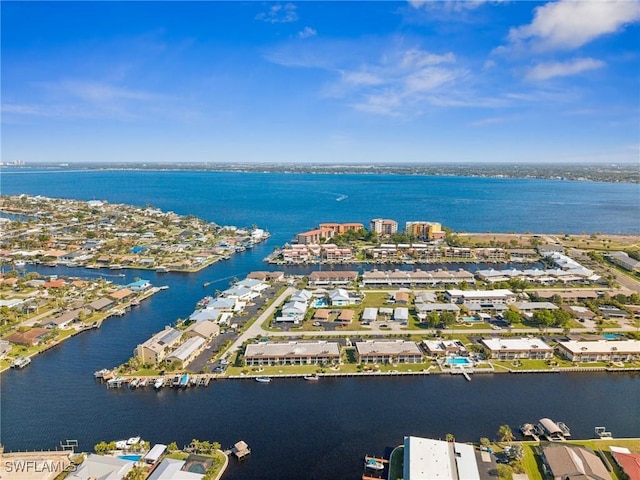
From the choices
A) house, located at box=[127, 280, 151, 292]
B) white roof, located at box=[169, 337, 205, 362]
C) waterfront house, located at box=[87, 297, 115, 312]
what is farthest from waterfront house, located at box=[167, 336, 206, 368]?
house, located at box=[127, 280, 151, 292]

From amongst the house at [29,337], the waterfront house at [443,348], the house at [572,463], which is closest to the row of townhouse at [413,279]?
the waterfront house at [443,348]

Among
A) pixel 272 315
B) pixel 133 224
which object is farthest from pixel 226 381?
pixel 133 224

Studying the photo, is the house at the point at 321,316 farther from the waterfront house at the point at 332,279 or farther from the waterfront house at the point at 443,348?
the waterfront house at the point at 332,279

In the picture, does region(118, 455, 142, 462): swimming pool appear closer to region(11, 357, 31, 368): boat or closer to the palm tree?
region(11, 357, 31, 368): boat

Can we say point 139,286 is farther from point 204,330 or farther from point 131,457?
point 131,457

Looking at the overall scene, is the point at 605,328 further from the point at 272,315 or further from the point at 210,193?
the point at 210,193

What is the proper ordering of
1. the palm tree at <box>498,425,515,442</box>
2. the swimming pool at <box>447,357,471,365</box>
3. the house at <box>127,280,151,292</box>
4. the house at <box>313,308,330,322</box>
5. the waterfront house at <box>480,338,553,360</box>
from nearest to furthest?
1. the palm tree at <box>498,425,515,442</box>
2. the swimming pool at <box>447,357,471,365</box>
3. the waterfront house at <box>480,338,553,360</box>
4. the house at <box>313,308,330,322</box>
5. the house at <box>127,280,151,292</box>

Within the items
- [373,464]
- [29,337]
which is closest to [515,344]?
[373,464]

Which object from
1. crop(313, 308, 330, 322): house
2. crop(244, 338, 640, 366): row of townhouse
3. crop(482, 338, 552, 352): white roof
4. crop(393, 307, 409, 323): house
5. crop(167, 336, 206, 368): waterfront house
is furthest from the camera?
crop(313, 308, 330, 322): house
